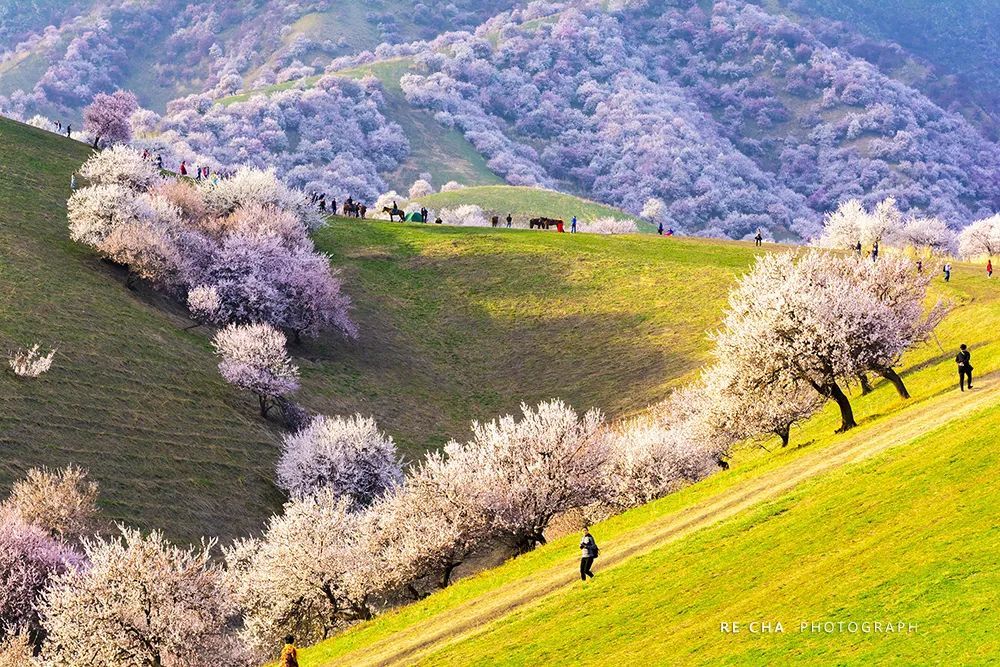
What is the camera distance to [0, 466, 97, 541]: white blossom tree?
56.6 meters

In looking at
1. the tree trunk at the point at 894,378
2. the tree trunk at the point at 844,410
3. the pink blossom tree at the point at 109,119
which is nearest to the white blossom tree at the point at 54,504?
the tree trunk at the point at 844,410

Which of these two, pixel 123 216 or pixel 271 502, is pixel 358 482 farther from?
pixel 123 216

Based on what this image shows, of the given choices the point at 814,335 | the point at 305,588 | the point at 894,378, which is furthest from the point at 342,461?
the point at 894,378

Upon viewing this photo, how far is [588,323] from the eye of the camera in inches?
4151

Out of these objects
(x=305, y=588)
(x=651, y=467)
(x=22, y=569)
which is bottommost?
(x=305, y=588)

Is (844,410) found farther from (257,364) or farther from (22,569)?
(257,364)

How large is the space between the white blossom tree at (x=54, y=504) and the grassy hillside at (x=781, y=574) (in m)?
20.1

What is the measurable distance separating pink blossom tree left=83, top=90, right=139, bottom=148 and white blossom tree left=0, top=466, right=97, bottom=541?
75.3 metres

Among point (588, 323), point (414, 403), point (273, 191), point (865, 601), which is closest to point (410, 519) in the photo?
point (865, 601)

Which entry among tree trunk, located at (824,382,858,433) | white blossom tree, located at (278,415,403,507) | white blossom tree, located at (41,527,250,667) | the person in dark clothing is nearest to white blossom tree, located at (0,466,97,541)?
white blossom tree, located at (41,527,250,667)

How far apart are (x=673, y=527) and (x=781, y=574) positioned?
980cm

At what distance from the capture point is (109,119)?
422 feet

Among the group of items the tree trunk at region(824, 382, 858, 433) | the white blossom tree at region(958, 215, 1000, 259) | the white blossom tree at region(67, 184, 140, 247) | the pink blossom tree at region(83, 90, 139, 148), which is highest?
the pink blossom tree at region(83, 90, 139, 148)

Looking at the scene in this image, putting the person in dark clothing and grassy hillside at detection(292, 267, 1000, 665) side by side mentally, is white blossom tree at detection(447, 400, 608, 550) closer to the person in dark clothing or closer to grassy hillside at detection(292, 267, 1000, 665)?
grassy hillside at detection(292, 267, 1000, 665)
